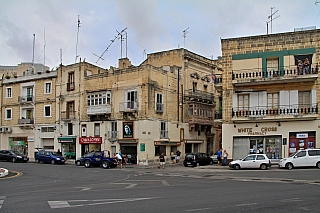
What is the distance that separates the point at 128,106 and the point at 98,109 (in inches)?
166

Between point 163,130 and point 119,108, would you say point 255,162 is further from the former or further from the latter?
point 119,108

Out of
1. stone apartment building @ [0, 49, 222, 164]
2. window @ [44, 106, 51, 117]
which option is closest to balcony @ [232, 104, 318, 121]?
stone apartment building @ [0, 49, 222, 164]

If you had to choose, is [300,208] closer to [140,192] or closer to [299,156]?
[140,192]

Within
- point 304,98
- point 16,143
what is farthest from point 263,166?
point 16,143

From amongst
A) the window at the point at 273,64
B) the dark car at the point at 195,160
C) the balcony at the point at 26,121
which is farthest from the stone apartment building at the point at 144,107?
the window at the point at 273,64

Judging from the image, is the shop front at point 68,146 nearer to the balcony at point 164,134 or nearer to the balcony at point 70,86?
the balcony at point 70,86

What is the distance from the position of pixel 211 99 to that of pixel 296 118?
55.6 ft

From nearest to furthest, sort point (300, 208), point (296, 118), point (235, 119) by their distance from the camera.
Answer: point (300, 208) → point (296, 118) → point (235, 119)

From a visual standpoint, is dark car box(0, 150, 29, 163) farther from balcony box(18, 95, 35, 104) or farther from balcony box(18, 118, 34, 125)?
balcony box(18, 95, 35, 104)

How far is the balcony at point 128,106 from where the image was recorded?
125 ft

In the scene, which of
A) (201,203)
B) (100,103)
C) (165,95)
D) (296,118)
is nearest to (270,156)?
(296,118)

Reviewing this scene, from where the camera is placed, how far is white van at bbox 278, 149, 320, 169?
1045 inches

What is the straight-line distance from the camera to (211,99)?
154ft

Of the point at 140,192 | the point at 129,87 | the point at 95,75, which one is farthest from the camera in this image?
the point at 95,75
